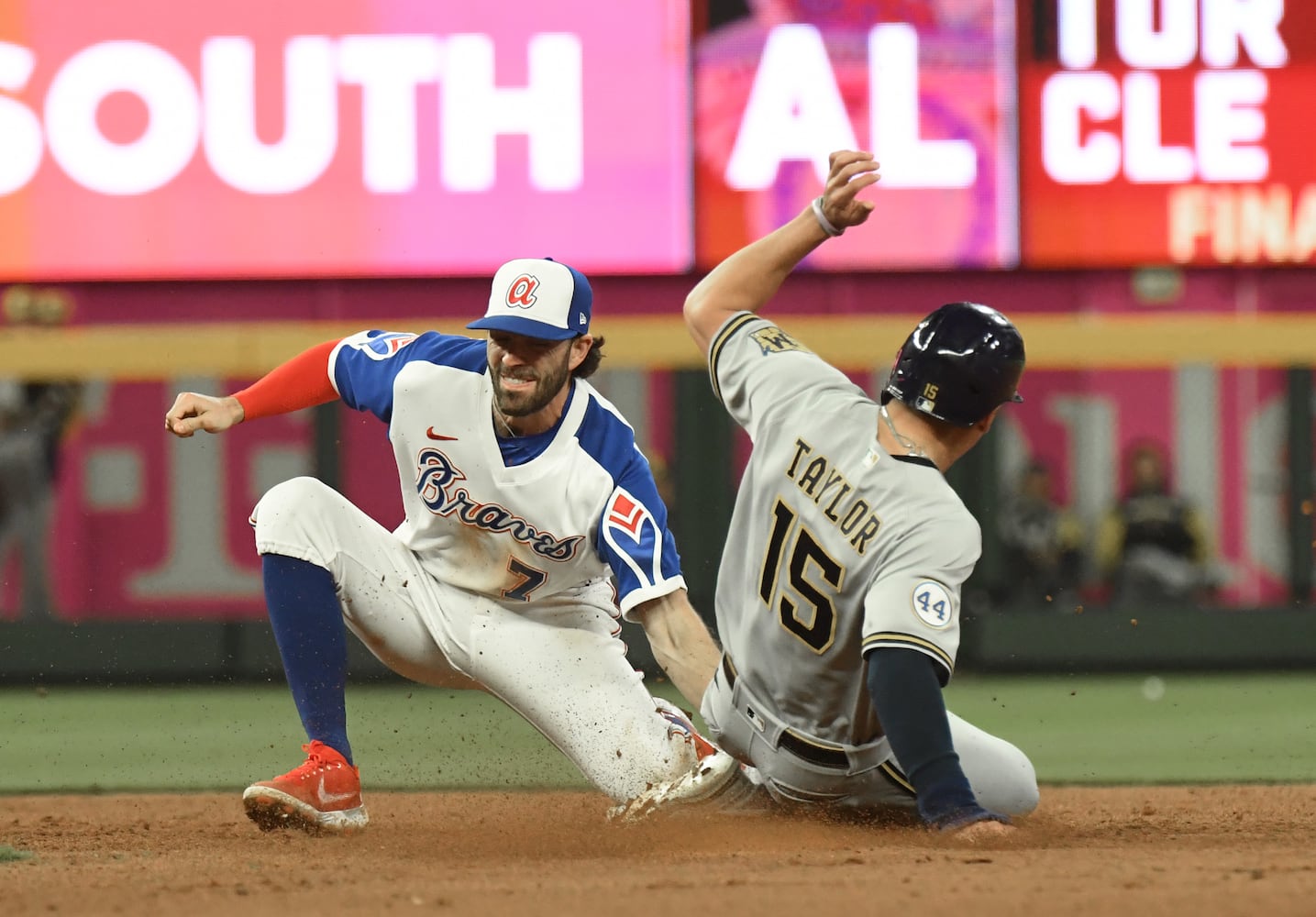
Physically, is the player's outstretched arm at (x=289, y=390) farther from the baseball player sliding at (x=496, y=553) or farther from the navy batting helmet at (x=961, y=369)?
the navy batting helmet at (x=961, y=369)

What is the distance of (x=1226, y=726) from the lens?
602 cm

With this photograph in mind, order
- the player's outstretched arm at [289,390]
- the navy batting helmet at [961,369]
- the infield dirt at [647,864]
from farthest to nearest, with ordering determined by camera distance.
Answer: the player's outstretched arm at [289,390], the navy batting helmet at [961,369], the infield dirt at [647,864]

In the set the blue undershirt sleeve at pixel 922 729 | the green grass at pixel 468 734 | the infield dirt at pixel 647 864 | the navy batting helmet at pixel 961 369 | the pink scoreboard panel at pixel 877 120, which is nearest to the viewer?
the infield dirt at pixel 647 864

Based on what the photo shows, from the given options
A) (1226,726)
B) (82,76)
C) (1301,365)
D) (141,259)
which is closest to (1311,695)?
(1226,726)

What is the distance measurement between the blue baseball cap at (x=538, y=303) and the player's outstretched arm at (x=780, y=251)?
10.0 inches

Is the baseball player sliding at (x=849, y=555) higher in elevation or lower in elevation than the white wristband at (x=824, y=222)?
lower

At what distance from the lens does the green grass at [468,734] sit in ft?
15.8

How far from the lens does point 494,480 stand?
12.2ft

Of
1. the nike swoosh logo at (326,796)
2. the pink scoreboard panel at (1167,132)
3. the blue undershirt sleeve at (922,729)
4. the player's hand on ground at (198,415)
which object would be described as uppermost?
the pink scoreboard panel at (1167,132)

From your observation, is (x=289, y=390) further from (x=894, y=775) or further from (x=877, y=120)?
(x=877, y=120)

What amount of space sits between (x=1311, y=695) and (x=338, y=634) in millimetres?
4670

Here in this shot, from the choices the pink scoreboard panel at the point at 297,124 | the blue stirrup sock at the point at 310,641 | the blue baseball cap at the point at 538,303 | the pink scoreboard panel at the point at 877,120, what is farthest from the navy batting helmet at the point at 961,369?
the pink scoreboard panel at the point at 297,124

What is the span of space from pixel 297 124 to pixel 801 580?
5863 mm

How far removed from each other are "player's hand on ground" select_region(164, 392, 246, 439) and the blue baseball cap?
0.57m
